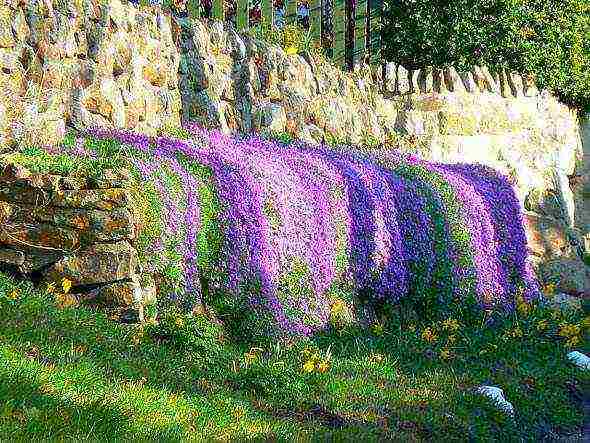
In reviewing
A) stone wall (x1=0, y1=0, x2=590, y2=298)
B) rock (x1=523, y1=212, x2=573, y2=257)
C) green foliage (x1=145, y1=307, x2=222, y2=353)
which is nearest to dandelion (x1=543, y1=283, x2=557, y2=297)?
stone wall (x1=0, y1=0, x2=590, y2=298)

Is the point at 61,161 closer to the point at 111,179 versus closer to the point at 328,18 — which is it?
the point at 111,179

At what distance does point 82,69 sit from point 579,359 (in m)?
4.74

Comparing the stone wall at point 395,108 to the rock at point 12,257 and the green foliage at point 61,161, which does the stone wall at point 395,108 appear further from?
the rock at point 12,257

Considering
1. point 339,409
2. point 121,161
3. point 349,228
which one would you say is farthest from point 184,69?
point 339,409

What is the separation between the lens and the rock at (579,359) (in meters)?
7.78

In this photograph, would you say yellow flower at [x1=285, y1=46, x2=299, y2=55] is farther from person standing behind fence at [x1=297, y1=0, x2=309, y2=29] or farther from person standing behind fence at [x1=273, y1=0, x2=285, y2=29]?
person standing behind fence at [x1=297, y1=0, x2=309, y2=29]

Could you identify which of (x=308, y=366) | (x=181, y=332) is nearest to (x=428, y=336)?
(x=308, y=366)

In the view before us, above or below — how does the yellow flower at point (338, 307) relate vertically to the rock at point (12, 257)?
below

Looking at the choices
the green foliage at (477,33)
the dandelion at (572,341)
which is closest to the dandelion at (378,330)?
the dandelion at (572,341)

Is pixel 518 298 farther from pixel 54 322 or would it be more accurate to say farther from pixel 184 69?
pixel 54 322

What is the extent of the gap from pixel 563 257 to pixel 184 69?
217 inches

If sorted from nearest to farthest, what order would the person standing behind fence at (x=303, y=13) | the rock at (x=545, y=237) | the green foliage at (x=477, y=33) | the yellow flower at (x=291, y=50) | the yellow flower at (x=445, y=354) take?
1. the yellow flower at (x=445, y=354)
2. the yellow flower at (x=291, y=50)
3. the rock at (x=545, y=237)
4. the person standing behind fence at (x=303, y=13)
5. the green foliage at (x=477, y=33)

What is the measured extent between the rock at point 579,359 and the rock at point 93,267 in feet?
13.8

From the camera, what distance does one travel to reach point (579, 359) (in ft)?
25.8
